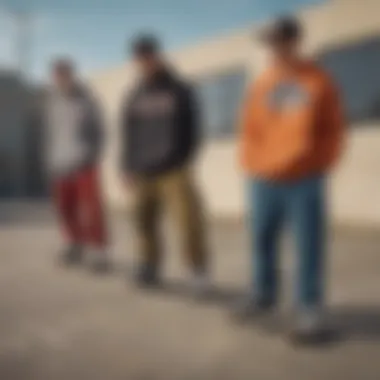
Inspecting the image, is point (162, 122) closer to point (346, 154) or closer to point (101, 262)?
point (101, 262)

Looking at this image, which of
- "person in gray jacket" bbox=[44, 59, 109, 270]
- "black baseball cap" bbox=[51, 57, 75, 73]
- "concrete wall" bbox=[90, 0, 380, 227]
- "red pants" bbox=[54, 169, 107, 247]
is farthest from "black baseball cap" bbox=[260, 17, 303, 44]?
"concrete wall" bbox=[90, 0, 380, 227]

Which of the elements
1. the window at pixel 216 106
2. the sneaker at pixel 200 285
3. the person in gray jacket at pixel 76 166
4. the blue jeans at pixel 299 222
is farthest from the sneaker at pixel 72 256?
the blue jeans at pixel 299 222

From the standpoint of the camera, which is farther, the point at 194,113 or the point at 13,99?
the point at 13,99

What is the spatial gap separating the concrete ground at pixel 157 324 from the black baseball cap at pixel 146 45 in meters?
0.72

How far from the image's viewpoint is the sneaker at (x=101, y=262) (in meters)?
2.74

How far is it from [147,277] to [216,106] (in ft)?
2.97

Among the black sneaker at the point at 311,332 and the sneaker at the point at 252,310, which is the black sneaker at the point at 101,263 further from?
the black sneaker at the point at 311,332

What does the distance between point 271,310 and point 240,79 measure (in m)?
1.88

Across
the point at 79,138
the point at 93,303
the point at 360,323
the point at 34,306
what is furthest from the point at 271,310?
the point at 79,138

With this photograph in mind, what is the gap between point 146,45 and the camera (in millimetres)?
2131

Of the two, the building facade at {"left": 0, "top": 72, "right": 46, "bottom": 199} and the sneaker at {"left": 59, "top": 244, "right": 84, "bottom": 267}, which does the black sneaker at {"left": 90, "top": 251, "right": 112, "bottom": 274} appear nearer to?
the sneaker at {"left": 59, "top": 244, "right": 84, "bottom": 267}

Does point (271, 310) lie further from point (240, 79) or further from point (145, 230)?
point (240, 79)

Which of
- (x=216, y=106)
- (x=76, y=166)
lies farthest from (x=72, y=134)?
(x=216, y=106)

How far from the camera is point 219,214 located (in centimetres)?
298
